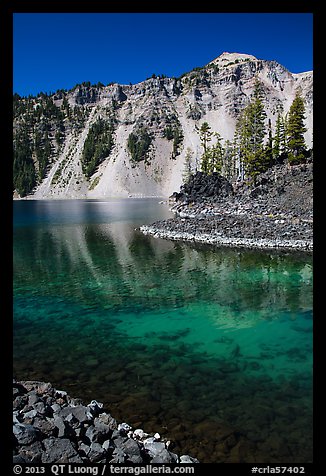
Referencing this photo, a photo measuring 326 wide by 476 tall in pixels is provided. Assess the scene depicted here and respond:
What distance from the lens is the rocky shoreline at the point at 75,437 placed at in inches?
277

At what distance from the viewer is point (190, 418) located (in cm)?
1007

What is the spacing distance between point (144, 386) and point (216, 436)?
3.36m


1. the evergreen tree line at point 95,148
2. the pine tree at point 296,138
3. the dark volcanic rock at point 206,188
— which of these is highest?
the evergreen tree line at point 95,148

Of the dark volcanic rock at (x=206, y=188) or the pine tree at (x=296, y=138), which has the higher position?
the pine tree at (x=296, y=138)

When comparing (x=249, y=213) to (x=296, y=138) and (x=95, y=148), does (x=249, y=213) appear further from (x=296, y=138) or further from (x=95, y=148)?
(x=95, y=148)

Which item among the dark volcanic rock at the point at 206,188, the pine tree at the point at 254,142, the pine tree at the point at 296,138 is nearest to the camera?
the pine tree at the point at 296,138

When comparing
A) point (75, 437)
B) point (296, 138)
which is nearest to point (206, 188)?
point (296, 138)

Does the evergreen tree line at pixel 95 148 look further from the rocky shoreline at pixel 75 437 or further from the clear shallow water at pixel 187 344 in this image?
the rocky shoreline at pixel 75 437

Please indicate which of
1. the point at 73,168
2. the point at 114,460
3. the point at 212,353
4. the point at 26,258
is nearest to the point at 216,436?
the point at 114,460

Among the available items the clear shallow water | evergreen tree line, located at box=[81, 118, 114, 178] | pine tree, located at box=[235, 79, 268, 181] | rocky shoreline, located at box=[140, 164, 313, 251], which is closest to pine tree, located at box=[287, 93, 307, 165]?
rocky shoreline, located at box=[140, 164, 313, 251]

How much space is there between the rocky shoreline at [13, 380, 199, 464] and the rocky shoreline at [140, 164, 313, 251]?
94.7 feet

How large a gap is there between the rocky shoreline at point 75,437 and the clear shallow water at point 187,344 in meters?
0.89

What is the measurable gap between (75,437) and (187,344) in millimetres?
8066

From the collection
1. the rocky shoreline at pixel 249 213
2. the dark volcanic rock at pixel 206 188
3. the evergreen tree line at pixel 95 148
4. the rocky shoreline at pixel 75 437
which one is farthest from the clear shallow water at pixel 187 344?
the evergreen tree line at pixel 95 148
